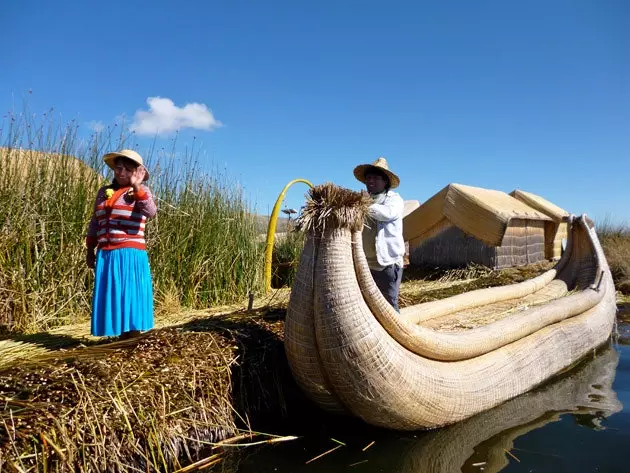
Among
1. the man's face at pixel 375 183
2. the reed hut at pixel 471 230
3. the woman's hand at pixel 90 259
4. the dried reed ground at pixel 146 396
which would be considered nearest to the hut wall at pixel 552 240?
the reed hut at pixel 471 230

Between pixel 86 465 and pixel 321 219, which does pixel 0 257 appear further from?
pixel 321 219

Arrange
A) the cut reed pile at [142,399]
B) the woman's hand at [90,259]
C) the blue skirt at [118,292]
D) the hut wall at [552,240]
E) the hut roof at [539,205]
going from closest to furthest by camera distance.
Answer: the cut reed pile at [142,399]
the blue skirt at [118,292]
the woman's hand at [90,259]
the hut roof at [539,205]
the hut wall at [552,240]

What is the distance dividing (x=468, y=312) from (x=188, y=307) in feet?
9.61

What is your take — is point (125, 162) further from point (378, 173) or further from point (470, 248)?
point (470, 248)

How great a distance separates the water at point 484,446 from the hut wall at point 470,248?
19.4 ft

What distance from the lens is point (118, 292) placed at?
306 cm

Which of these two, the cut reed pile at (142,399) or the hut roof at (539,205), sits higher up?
the hut roof at (539,205)

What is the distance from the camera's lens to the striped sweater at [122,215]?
3086mm

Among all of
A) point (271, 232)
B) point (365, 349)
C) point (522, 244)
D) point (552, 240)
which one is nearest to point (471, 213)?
point (522, 244)

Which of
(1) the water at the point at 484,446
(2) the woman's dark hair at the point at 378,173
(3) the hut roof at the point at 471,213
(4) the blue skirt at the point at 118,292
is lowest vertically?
(1) the water at the point at 484,446

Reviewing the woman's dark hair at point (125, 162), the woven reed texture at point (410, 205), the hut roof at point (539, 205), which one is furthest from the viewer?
the woven reed texture at point (410, 205)

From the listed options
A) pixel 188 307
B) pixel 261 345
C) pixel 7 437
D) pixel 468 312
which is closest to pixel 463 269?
pixel 468 312

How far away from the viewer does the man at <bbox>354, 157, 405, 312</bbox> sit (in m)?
3.53

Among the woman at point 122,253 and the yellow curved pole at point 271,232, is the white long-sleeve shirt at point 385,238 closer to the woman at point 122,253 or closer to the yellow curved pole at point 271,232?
the woman at point 122,253
